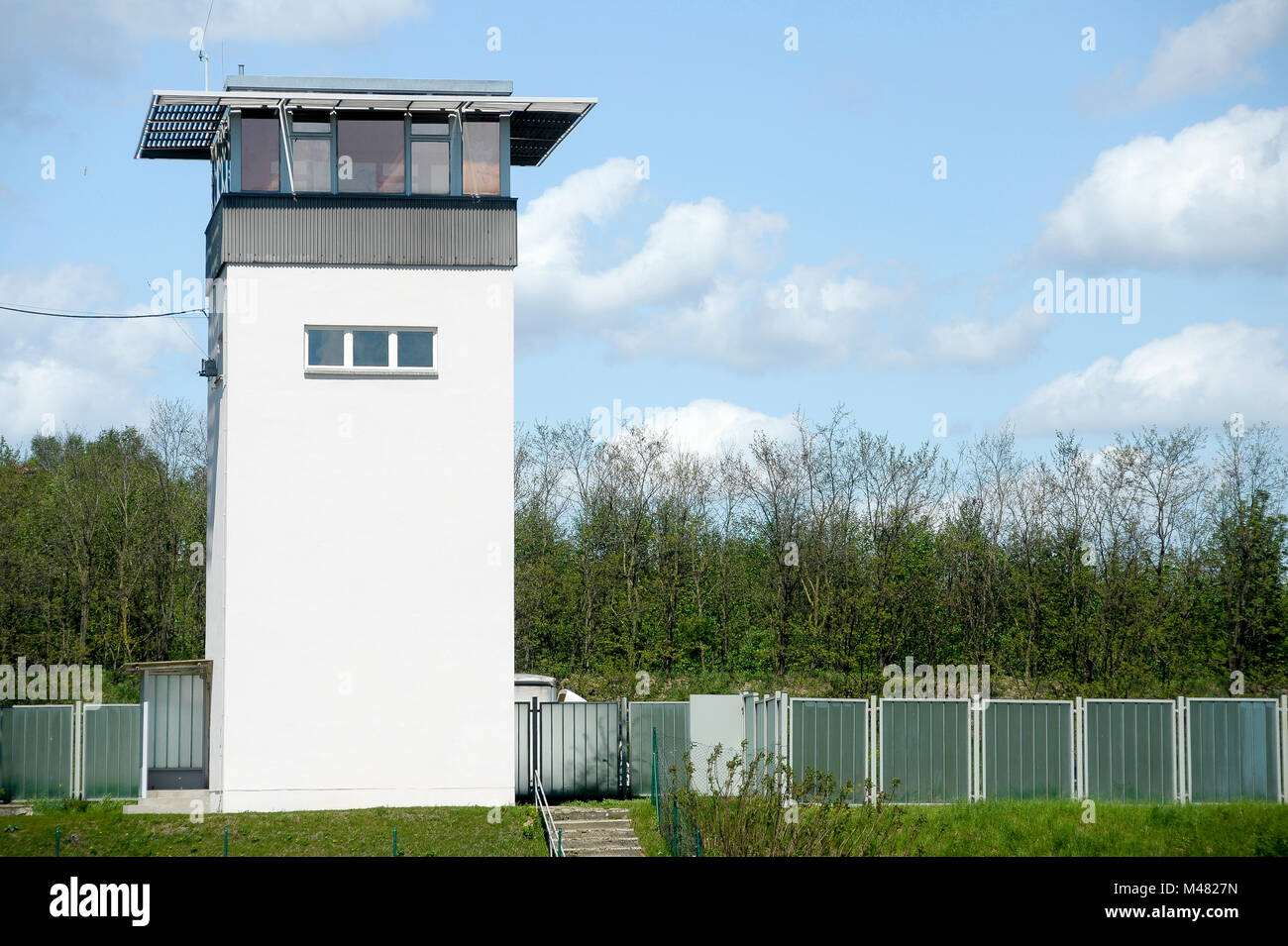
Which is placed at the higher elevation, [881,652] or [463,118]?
[463,118]

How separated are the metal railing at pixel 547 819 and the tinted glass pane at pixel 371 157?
1230 centimetres

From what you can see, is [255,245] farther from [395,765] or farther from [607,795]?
[607,795]

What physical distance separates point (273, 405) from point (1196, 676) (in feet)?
95.2

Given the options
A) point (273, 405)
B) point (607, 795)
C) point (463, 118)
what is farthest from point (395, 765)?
point (463, 118)

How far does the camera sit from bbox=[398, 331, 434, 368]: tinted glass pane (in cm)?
2594

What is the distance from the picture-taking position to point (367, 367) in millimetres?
25797

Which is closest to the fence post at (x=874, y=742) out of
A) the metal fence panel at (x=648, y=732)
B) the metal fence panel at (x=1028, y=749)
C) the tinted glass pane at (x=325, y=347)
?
the metal fence panel at (x=1028, y=749)

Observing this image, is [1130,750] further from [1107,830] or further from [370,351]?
[370,351]

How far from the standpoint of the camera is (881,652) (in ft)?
147

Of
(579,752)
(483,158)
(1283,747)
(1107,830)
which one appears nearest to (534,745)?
(579,752)

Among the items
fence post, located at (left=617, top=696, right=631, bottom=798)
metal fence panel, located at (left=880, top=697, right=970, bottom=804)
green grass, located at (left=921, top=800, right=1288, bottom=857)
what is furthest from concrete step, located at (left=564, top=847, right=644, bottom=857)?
metal fence panel, located at (left=880, top=697, right=970, bottom=804)

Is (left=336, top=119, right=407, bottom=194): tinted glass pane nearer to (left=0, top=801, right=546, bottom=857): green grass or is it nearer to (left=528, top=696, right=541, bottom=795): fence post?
(left=528, top=696, right=541, bottom=795): fence post

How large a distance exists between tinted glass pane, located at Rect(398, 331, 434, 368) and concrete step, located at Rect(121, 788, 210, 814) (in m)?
9.19

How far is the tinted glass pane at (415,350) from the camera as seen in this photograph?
85.1 feet
